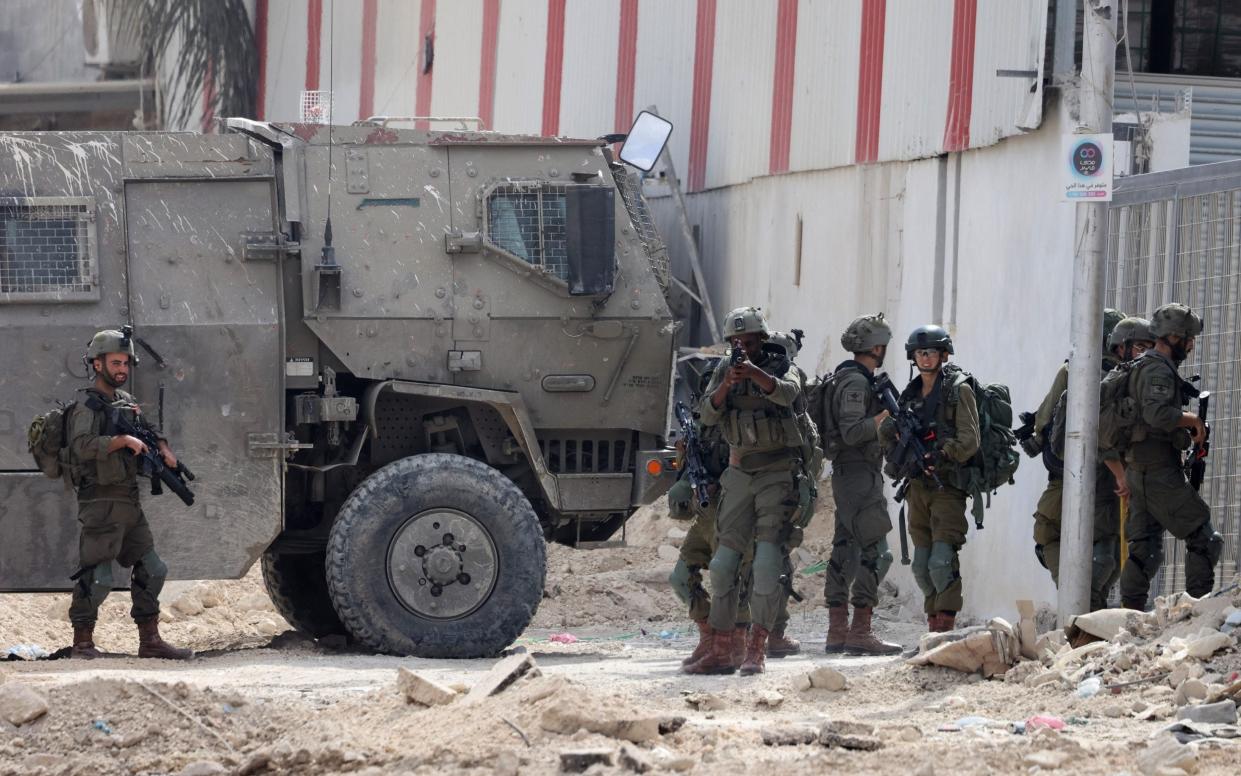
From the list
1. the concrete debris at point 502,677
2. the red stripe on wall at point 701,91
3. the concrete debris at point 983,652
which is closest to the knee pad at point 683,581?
the concrete debris at point 983,652

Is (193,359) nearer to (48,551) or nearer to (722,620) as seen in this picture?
(48,551)

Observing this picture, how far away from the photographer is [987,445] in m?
9.16

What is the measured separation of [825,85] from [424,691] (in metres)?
7.39

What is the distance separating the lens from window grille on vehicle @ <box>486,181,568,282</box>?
1008 cm

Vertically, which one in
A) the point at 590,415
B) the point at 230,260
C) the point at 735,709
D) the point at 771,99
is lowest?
the point at 735,709

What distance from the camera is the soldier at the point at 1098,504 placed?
938cm

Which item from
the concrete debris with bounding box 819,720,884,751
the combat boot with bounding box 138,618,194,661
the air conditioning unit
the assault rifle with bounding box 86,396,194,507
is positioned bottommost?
the combat boot with bounding box 138,618,194,661

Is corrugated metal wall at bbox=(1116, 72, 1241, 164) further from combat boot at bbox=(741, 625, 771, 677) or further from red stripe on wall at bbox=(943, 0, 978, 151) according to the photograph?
combat boot at bbox=(741, 625, 771, 677)

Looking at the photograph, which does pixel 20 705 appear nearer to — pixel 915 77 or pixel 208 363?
pixel 208 363

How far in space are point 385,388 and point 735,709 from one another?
2.85 metres

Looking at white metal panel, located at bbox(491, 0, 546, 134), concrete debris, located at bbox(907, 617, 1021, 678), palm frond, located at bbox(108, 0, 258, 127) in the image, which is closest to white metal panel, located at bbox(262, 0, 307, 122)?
palm frond, located at bbox(108, 0, 258, 127)

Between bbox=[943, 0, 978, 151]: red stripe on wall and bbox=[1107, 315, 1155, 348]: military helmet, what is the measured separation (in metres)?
2.56

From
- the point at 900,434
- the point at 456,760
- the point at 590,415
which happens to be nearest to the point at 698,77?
the point at 590,415

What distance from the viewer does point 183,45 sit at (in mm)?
23062
